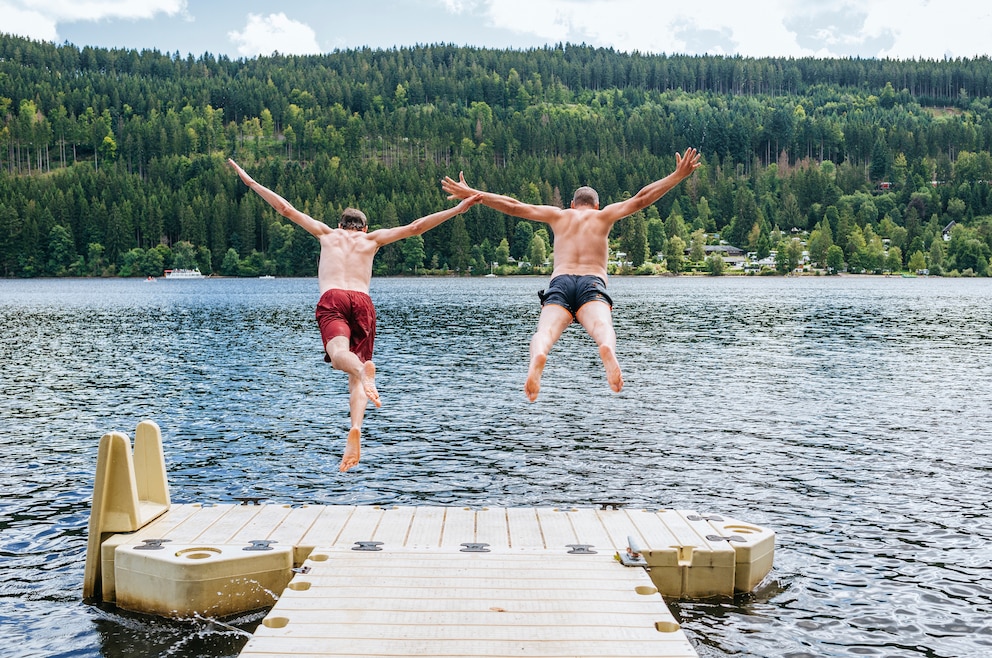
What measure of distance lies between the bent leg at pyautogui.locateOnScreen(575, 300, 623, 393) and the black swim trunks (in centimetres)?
9

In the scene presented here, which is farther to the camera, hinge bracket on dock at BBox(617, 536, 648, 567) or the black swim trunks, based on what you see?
hinge bracket on dock at BBox(617, 536, 648, 567)

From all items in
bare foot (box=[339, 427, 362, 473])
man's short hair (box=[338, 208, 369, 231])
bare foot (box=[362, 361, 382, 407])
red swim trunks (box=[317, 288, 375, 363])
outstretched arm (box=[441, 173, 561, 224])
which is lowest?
bare foot (box=[339, 427, 362, 473])

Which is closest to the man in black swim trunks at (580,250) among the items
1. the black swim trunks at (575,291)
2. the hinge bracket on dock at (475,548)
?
the black swim trunks at (575,291)

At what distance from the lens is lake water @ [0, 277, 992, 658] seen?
17.5 m

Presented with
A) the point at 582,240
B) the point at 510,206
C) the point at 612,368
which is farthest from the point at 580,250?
the point at 612,368

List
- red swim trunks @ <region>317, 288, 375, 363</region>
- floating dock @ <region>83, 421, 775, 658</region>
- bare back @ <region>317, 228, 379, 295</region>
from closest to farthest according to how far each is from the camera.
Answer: floating dock @ <region>83, 421, 775, 658</region>, red swim trunks @ <region>317, 288, 375, 363</region>, bare back @ <region>317, 228, 379, 295</region>

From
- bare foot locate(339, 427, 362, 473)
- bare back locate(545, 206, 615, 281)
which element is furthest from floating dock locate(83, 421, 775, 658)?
bare back locate(545, 206, 615, 281)

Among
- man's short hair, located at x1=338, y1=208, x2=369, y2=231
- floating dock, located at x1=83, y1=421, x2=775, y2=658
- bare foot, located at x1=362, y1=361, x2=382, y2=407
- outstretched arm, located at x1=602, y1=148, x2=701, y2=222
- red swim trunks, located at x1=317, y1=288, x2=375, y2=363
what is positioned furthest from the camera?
man's short hair, located at x1=338, y1=208, x2=369, y2=231

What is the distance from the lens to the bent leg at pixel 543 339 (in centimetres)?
1209

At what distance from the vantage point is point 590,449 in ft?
109

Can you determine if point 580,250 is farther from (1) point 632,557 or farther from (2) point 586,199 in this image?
(1) point 632,557

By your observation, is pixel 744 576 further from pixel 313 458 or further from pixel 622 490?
pixel 313 458

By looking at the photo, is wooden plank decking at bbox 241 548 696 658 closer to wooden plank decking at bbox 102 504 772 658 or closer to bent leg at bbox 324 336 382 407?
wooden plank decking at bbox 102 504 772 658

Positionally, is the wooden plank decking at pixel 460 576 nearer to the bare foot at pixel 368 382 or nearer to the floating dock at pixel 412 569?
the floating dock at pixel 412 569
